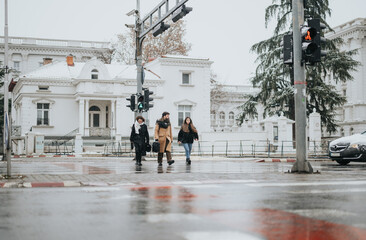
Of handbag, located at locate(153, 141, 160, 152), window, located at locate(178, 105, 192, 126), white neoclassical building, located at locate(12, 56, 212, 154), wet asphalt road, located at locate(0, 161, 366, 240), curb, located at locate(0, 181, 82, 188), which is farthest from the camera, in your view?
window, located at locate(178, 105, 192, 126)

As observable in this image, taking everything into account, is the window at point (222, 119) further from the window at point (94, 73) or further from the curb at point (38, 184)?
the curb at point (38, 184)

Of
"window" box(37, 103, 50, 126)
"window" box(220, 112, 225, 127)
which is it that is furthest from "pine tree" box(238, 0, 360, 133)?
"window" box(220, 112, 225, 127)

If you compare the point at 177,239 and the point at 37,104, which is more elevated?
the point at 37,104

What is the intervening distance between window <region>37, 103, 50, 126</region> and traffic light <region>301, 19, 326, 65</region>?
1471 inches

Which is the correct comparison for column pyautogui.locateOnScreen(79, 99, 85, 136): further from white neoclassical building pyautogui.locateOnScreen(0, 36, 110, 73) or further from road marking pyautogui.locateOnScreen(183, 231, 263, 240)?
road marking pyautogui.locateOnScreen(183, 231, 263, 240)

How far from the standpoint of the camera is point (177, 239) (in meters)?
4.64

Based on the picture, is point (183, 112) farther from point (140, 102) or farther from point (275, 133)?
point (140, 102)

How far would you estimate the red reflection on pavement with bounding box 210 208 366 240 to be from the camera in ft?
15.9

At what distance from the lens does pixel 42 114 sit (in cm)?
4684

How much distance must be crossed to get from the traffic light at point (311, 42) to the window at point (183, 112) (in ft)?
120

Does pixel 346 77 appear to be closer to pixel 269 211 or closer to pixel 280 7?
pixel 280 7

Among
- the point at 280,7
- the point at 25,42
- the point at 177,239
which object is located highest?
the point at 25,42

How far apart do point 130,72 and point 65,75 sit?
6.17 metres

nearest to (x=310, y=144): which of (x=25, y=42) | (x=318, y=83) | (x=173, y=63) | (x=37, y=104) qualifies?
(x=318, y=83)
